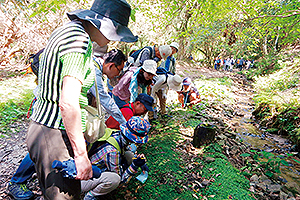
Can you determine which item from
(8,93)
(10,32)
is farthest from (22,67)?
(8,93)

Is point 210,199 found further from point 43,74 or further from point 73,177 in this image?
point 43,74

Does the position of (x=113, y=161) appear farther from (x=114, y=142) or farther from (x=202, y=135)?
(x=202, y=135)

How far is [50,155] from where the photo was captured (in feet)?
4.21

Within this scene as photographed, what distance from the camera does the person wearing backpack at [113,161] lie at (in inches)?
82.7

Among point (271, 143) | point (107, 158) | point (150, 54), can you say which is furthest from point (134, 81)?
point (271, 143)

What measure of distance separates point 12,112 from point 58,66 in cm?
478

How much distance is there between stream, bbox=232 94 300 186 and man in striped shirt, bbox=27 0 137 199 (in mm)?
4216

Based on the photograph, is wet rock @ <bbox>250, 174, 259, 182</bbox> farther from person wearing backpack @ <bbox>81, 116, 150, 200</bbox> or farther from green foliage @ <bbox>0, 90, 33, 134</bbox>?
green foliage @ <bbox>0, 90, 33, 134</bbox>

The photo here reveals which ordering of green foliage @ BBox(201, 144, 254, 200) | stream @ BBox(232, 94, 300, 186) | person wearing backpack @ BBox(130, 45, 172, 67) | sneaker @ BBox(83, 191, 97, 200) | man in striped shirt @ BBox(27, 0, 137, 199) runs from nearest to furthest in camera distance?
man in striped shirt @ BBox(27, 0, 137, 199) → sneaker @ BBox(83, 191, 97, 200) → green foliage @ BBox(201, 144, 254, 200) → stream @ BBox(232, 94, 300, 186) → person wearing backpack @ BBox(130, 45, 172, 67)

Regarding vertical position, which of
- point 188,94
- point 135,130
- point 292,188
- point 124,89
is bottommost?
point 292,188

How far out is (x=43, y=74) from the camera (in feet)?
4.30

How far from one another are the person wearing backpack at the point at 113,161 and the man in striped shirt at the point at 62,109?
73cm

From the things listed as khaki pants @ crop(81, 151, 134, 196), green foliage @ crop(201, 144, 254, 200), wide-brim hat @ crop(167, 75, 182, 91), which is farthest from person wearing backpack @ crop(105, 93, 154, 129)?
wide-brim hat @ crop(167, 75, 182, 91)

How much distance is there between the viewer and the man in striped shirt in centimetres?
121
